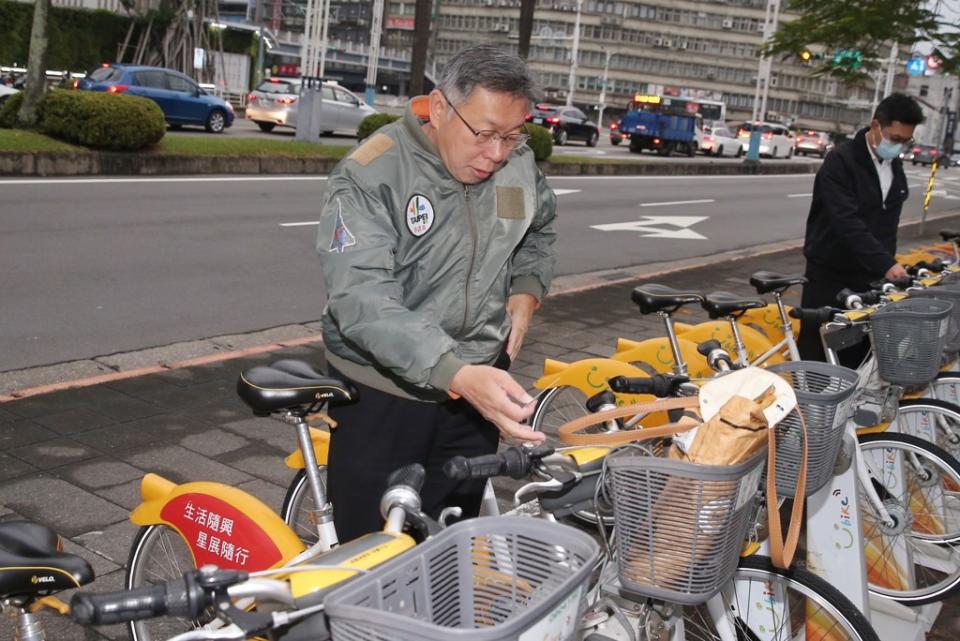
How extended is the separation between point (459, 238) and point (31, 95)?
1596 cm

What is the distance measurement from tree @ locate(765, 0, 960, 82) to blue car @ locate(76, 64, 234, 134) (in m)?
14.9

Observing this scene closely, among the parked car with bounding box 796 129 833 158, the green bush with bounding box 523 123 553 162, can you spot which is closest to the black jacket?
the green bush with bounding box 523 123 553 162

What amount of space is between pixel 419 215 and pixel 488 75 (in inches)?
14.5

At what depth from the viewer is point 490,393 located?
2127 mm

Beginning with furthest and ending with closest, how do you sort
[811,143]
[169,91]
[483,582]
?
[811,143] < [169,91] < [483,582]

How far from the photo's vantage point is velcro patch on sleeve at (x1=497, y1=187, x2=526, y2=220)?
2.70 m

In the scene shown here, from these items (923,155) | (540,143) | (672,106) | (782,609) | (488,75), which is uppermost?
(672,106)

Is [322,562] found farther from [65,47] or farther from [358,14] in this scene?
[358,14]

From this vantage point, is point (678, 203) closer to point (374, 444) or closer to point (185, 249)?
point (185, 249)

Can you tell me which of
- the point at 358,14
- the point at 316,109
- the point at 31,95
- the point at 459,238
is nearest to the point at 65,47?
the point at 316,109

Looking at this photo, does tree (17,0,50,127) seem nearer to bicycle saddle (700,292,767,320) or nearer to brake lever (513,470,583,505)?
bicycle saddle (700,292,767,320)

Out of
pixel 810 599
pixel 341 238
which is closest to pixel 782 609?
pixel 810 599

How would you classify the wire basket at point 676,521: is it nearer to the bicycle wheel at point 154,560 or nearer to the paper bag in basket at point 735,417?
the paper bag in basket at point 735,417

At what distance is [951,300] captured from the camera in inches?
184
